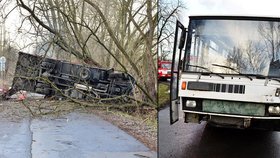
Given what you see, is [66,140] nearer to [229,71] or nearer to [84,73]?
[84,73]

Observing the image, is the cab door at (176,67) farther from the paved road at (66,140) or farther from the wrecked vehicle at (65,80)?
the wrecked vehicle at (65,80)

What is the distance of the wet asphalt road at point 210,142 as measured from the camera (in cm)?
338

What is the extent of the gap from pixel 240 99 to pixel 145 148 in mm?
909

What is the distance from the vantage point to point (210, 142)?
3.77m

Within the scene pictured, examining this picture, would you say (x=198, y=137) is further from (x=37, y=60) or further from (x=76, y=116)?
(x=37, y=60)

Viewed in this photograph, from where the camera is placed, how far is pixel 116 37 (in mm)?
3557

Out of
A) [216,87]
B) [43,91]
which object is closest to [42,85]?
[43,91]

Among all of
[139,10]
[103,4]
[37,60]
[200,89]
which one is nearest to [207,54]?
[200,89]

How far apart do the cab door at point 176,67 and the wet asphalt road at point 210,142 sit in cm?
13

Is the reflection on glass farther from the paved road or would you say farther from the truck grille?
the paved road

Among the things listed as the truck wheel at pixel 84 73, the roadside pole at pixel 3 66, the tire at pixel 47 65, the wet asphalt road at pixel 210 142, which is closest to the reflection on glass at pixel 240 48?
the wet asphalt road at pixel 210 142

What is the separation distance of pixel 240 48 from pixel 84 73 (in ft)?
4.66

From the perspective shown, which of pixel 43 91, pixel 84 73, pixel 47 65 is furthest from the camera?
pixel 84 73

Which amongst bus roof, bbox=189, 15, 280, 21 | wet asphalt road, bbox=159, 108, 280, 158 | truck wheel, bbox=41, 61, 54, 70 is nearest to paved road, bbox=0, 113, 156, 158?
wet asphalt road, bbox=159, 108, 280, 158
